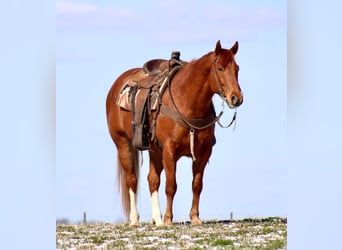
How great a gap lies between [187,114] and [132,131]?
104cm

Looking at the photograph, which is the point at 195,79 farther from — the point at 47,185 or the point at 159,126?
the point at 47,185

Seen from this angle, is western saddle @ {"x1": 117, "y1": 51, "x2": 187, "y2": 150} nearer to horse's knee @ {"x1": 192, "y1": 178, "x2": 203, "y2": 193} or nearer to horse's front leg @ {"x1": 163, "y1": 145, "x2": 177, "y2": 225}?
horse's front leg @ {"x1": 163, "y1": 145, "x2": 177, "y2": 225}

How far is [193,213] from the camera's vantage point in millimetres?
15641

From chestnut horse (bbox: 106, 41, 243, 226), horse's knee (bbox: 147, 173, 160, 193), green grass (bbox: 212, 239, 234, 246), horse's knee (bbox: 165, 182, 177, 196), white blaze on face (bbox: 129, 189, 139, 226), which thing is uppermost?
chestnut horse (bbox: 106, 41, 243, 226)

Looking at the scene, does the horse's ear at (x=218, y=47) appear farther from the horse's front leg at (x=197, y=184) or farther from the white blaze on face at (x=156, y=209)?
the white blaze on face at (x=156, y=209)

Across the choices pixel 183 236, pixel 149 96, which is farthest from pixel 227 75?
pixel 183 236

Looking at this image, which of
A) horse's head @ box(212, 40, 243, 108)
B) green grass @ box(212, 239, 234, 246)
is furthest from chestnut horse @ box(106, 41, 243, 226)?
green grass @ box(212, 239, 234, 246)

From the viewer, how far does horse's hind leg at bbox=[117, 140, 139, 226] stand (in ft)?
54.1

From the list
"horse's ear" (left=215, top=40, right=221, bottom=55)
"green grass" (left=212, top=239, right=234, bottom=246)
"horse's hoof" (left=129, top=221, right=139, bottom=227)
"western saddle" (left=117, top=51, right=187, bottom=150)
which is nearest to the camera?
"green grass" (left=212, top=239, right=234, bottom=246)

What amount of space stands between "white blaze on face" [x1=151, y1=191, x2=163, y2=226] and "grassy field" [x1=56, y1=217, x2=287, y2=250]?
0.12m

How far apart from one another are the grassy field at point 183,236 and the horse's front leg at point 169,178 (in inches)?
6.0

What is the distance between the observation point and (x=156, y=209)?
623 inches

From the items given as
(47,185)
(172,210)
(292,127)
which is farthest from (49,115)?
(292,127)

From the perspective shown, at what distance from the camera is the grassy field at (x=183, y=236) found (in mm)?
14484
